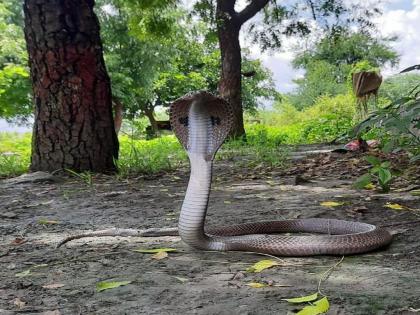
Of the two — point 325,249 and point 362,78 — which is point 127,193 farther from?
point 362,78

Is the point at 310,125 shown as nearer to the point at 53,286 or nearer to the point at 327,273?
the point at 327,273

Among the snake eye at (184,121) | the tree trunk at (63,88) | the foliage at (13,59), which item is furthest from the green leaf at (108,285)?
the foliage at (13,59)

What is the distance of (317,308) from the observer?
1518 mm

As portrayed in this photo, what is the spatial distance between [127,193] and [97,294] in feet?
8.63

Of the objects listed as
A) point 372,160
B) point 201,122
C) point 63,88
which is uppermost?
point 63,88

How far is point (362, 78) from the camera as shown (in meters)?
11.7

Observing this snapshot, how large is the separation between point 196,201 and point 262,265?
1.24 feet

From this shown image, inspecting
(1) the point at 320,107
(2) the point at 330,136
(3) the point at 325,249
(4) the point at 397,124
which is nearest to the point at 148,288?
(3) the point at 325,249

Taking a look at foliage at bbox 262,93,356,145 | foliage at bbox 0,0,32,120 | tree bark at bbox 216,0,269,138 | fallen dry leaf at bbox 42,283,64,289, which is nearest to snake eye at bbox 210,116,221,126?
fallen dry leaf at bbox 42,283,64,289

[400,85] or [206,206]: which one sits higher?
[400,85]

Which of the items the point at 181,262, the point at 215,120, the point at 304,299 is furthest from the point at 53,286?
the point at 215,120

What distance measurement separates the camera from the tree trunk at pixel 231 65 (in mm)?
11531

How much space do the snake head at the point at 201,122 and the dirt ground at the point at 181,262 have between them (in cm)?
47

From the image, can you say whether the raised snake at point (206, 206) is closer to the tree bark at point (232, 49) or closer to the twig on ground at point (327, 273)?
the twig on ground at point (327, 273)
